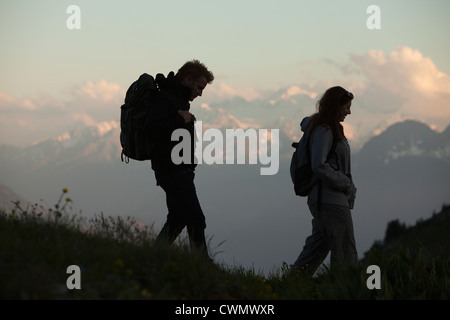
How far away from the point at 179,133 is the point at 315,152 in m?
1.55

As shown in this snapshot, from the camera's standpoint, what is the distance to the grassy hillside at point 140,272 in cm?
509

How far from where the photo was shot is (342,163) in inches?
286

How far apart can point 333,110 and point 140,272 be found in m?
3.00

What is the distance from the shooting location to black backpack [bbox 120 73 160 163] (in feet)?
23.4

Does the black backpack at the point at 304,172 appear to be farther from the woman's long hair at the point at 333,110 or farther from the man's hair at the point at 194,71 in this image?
the man's hair at the point at 194,71

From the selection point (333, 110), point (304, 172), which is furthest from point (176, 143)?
point (333, 110)

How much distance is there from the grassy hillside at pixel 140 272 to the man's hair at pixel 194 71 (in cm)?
182

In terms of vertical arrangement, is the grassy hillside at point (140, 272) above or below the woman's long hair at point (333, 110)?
below


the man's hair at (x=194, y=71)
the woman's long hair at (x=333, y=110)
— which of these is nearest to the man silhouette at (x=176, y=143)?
the man's hair at (x=194, y=71)

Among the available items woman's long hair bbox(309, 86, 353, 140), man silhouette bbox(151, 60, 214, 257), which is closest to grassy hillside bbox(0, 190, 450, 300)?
man silhouette bbox(151, 60, 214, 257)

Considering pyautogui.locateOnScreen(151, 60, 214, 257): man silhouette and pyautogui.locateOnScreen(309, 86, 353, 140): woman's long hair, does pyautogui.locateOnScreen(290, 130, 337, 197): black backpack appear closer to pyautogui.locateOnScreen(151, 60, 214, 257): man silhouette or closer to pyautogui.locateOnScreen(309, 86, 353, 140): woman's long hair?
pyautogui.locateOnScreen(309, 86, 353, 140): woman's long hair

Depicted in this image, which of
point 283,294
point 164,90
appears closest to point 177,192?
point 164,90
